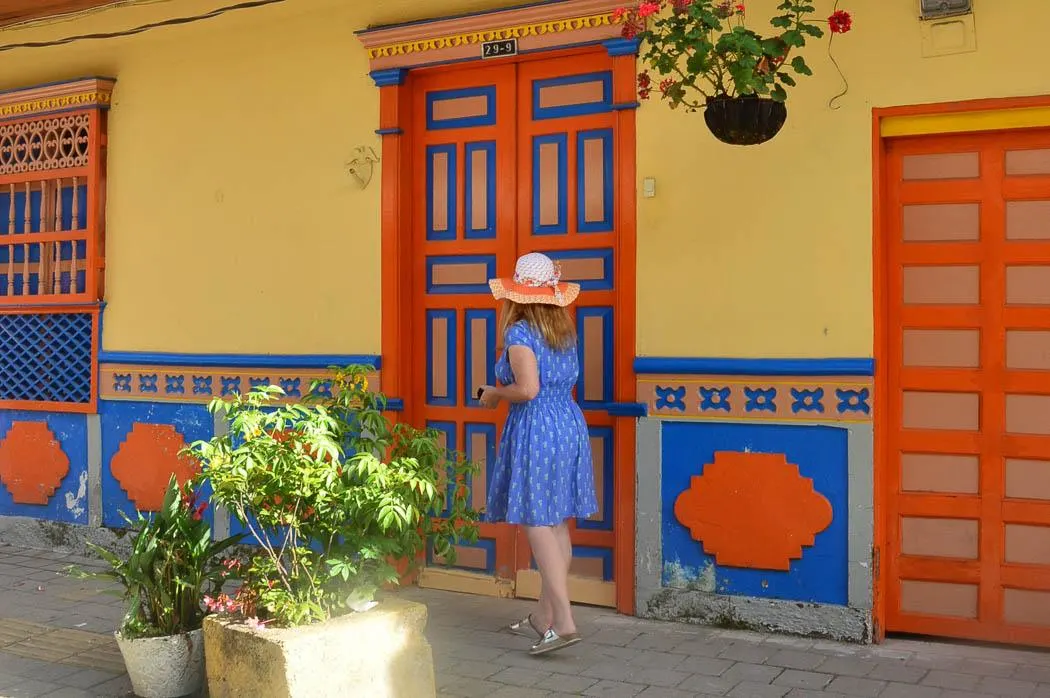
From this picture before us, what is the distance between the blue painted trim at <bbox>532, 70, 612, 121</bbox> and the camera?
5934mm

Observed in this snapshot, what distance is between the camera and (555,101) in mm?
6105

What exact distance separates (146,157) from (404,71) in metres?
2.14

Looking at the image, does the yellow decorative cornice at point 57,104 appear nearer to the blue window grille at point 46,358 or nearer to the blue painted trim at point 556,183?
the blue window grille at point 46,358

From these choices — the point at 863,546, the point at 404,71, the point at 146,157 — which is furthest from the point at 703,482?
the point at 146,157

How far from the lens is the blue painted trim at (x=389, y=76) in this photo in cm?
641

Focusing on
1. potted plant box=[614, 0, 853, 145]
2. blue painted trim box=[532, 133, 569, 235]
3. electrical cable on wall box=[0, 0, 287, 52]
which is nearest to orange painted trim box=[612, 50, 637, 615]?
blue painted trim box=[532, 133, 569, 235]

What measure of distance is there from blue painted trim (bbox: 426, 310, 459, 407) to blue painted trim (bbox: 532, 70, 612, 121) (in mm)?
1247

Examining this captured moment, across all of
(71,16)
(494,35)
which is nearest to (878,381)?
(494,35)

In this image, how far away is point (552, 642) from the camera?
A: 199 inches

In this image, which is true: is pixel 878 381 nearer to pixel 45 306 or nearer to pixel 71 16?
pixel 45 306

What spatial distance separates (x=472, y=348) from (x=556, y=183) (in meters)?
1.06

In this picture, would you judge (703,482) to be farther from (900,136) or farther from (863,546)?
(900,136)

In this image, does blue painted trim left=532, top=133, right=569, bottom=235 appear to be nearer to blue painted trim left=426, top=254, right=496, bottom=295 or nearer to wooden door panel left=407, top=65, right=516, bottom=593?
wooden door panel left=407, top=65, right=516, bottom=593

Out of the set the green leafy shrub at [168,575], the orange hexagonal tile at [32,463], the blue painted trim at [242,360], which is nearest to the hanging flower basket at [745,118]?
the blue painted trim at [242,360]
